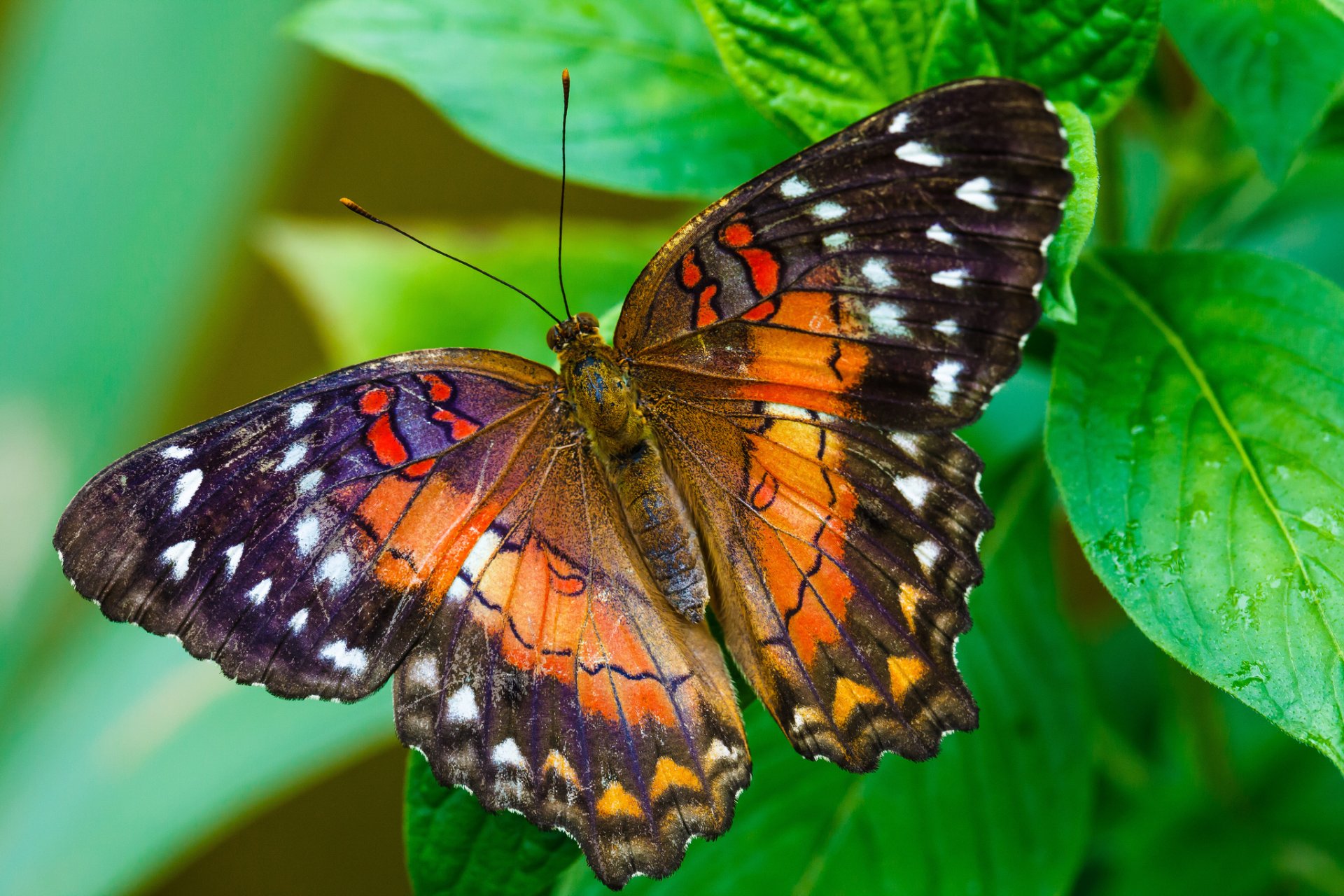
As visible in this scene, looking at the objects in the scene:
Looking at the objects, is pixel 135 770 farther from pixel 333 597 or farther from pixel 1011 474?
pixel 1011 474

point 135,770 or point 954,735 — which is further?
point 135,770

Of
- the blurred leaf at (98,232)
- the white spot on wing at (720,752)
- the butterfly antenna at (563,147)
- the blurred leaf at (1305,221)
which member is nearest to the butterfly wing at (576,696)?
the white spot on wing at (720,752)

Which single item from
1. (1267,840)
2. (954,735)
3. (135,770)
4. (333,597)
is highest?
(333,597)

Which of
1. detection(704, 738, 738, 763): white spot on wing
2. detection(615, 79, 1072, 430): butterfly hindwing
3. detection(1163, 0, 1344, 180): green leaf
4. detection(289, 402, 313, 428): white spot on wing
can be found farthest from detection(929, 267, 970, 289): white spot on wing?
detection(289, 402, 313, 428): white spot on wing

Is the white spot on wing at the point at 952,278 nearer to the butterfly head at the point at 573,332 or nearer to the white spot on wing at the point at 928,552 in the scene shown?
the white spot on wing at the point at 928,552

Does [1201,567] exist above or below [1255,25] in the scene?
below

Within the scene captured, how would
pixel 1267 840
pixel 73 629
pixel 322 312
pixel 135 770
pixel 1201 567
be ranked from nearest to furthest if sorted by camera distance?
1. pixel 1201 567
2. pixel 1267 840
3. pixel 322 312
4. pixel 135 770
5. pixel 73 629

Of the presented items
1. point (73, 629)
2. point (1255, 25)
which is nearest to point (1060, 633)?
point (1255, 25)
